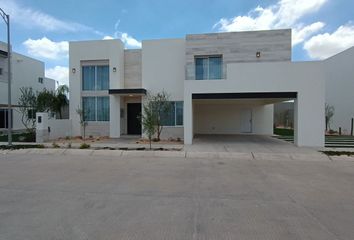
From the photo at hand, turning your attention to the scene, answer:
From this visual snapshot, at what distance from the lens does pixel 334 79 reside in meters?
25.0

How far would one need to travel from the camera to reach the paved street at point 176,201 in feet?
12.3

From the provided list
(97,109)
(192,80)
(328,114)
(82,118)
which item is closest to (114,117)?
(97,109)

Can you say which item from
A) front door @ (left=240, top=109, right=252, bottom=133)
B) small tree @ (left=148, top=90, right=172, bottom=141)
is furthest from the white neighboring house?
front door @ (left=240, top=109, right=252, bottom=133)

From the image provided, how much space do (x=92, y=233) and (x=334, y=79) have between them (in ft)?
92.0

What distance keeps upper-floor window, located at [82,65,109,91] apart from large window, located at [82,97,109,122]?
81 cm

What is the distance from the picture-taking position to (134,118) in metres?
19.0

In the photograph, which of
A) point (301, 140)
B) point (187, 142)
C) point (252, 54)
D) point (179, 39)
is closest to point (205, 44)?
point (179, 39)

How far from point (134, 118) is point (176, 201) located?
14.4m

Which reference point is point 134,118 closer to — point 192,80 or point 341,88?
point 192,80

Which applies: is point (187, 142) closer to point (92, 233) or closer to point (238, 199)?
point (238, 199)

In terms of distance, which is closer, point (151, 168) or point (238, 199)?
point (238, 199)

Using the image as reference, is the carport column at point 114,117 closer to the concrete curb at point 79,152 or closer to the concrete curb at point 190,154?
the concrete curb at point 190,154

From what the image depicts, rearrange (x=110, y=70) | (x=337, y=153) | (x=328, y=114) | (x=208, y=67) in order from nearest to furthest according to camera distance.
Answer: (x=337, y=153), (x=208, y=67), (x=110, y=70), (x=328, y=114)

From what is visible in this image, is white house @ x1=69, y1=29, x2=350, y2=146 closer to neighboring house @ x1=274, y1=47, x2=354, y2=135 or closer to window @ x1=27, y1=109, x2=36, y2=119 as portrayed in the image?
window @ x1=27, y1=109, x2=36, y2=119
